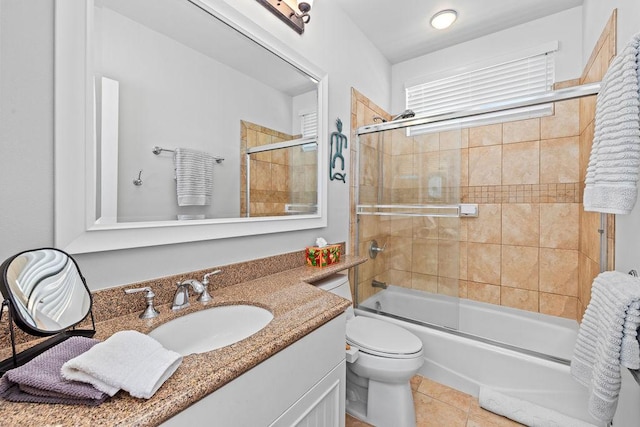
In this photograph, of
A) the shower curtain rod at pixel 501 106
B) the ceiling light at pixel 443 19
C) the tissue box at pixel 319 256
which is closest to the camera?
→ the shower curtain rod at pixel 501 106

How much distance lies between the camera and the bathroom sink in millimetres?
931

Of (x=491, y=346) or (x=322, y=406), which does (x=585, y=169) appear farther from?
(x=322, y=406)

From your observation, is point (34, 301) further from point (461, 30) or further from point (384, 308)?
point (461, 30)

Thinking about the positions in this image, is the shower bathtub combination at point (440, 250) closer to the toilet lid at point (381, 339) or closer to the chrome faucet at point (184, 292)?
the toilet lid at point (381, 339)

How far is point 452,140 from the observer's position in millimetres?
2053

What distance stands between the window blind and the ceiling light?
496 mm

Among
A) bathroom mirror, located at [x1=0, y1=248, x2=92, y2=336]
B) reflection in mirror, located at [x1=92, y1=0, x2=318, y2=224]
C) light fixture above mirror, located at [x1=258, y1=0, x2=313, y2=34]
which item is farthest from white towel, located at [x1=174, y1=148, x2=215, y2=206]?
light fixture above mirror, located at [x1=258, y1=0, x2=313, y2=34]

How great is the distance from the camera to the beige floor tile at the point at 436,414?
1525 mm

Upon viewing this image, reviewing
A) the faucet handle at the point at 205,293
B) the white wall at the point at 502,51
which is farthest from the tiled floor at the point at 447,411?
the white wall at the point at 502,51

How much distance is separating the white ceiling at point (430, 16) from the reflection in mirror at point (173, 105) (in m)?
1.05

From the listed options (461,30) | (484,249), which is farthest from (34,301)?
(461,30)

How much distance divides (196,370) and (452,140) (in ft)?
6.91

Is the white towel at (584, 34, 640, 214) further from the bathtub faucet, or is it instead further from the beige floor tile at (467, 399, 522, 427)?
the bathtub faucet

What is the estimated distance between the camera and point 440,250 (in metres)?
2.14
